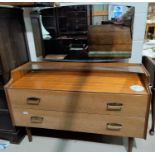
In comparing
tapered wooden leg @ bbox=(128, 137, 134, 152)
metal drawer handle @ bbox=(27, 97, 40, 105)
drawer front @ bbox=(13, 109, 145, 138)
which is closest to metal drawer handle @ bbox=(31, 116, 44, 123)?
drawer front @ bbox=(13, 109, 145, 138)

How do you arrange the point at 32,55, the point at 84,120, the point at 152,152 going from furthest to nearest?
the point at 32,55, the point at 152,152, the point at 84,120

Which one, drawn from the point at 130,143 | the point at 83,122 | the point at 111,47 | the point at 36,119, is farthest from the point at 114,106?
the point at 36,119

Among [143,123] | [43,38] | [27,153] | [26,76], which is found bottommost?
[27,153]

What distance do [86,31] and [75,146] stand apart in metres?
1.03

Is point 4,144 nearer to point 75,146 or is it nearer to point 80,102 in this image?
point 75,146

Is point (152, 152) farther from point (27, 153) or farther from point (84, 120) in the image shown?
point (27, 153)

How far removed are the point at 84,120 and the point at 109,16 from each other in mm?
869

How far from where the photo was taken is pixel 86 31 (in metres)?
1.53

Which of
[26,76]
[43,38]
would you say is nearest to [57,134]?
[26,76]

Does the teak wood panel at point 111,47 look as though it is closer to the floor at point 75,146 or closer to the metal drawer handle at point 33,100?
the metal drawer handle at point 33,100

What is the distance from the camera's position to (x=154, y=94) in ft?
5.15

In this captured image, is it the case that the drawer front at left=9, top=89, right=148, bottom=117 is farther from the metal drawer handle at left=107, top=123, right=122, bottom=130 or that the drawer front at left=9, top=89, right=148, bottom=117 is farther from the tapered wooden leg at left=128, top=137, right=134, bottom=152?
the tapered wooden leg at left=128, top=137, right=134, bottom=152

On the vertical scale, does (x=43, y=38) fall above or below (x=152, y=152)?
above

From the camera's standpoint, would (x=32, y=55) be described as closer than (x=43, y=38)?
No
